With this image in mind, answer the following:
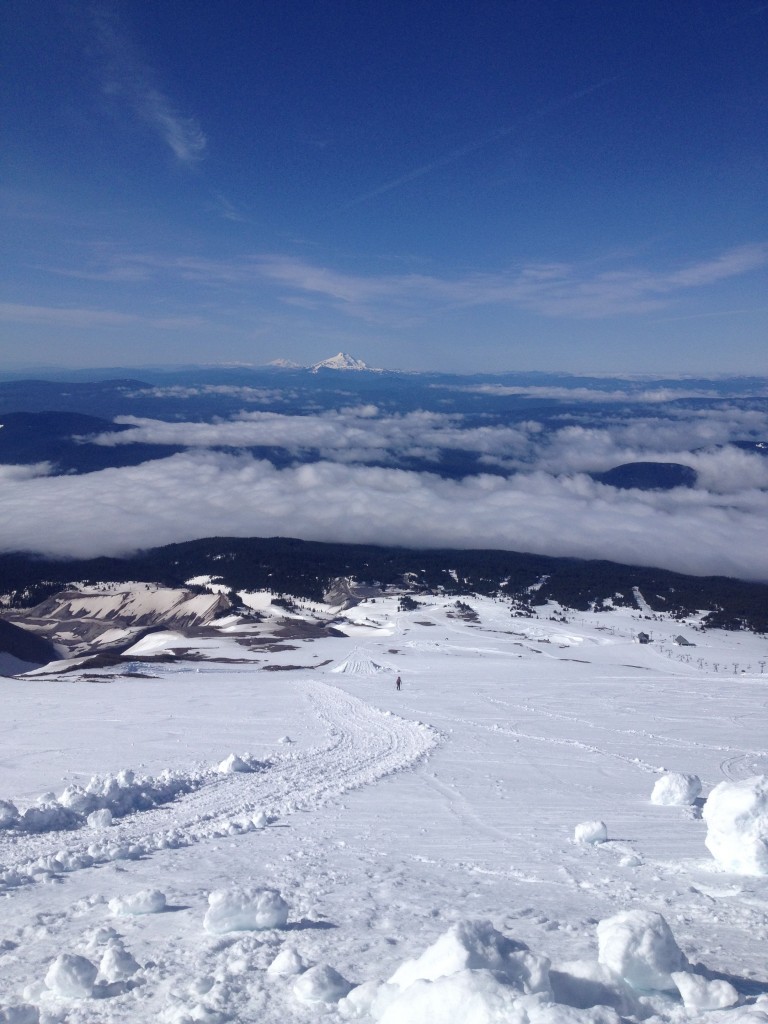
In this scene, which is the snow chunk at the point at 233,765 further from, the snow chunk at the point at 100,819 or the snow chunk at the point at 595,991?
the snow chunk at the point at 595,991

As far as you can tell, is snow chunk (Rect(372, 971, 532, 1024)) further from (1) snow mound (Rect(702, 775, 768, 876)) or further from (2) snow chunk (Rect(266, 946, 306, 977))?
(1) snow mound (Rect(702, 775, 768, 876))

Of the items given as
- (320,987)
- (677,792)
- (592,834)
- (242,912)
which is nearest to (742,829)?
(592,834)

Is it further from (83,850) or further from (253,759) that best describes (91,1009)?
(253,759)

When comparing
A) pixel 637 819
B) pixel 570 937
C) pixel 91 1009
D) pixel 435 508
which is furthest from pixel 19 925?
pixel 435 508

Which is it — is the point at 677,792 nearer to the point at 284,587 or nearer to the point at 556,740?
the point at 556,740

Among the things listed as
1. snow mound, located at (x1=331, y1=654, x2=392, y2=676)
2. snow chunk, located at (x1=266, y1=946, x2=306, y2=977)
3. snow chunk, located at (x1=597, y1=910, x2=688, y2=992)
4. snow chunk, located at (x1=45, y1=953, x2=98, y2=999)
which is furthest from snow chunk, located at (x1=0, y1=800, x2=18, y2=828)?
snow mound, located at (x1=331, y1=654, x2=392, y2=676)

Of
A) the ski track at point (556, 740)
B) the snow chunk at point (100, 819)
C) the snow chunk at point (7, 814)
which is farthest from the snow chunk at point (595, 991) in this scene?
the ski track at point (556, 740)
